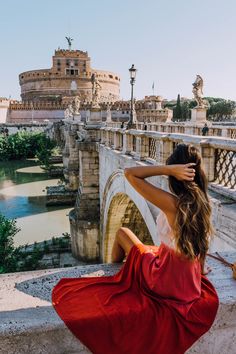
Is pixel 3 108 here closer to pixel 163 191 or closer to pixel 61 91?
pixel 61 91

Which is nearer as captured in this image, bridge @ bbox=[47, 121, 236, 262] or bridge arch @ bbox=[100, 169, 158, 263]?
bridge @ bbox=[47, 121, 236, 262]

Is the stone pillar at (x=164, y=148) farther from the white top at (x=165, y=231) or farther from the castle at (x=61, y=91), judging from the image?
the castle at (x=61, y=91)

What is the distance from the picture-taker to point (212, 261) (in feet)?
9.18

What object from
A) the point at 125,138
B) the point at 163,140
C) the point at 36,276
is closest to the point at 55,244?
the point at 125,138

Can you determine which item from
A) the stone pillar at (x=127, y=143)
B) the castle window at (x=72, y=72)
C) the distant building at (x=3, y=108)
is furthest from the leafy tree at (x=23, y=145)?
the stone pillar at (x=127, y=143)

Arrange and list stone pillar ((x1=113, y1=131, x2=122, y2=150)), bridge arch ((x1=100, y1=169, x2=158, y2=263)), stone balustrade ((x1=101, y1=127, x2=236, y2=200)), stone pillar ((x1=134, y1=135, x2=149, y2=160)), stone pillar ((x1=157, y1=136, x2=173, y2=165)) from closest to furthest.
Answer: stone balustrade ((x1=101, y1=127, x2=236, y2=200)), stone pillar ((x1=157, y1=136, x2=173, y2=165)), stone pillar ((x1=134, y1=135, x2=149, y2=160)), stone pillar ((x1=113, y1=131, x2=122, y2=150)), bridge arch ((x1=100, y1=169, x2=158, y2=263))

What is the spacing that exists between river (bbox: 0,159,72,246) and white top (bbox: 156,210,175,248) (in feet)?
50.3

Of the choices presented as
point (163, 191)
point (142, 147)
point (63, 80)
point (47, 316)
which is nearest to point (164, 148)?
point (142, 147)

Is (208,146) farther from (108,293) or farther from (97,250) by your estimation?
(97,250)

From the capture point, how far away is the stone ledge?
1.88m

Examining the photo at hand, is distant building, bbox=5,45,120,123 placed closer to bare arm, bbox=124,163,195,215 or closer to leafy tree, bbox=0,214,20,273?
leafy tree, bbox=0,214,20,273

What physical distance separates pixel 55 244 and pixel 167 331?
47.3ft

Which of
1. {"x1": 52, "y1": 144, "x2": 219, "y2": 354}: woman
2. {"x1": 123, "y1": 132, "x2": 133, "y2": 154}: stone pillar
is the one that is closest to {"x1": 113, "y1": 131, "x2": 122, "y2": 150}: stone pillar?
{"x1": 123, "y1": 132, "x2": 133, "y2": 154}: stone pillar

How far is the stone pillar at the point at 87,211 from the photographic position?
1436 centimetres
